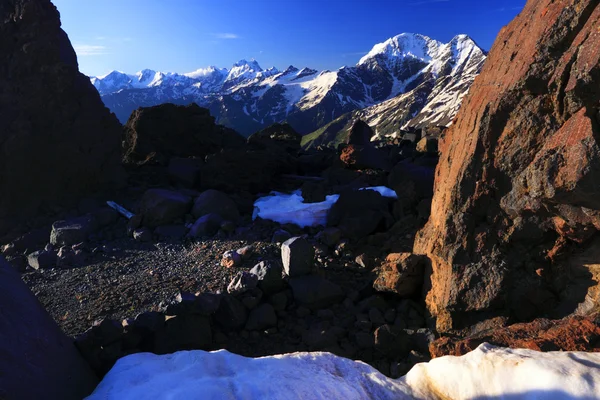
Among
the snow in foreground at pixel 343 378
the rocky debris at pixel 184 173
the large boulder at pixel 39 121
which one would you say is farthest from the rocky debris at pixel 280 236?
the large boulder at pixel 39 121

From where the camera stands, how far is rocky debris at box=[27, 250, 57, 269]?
9344 mm

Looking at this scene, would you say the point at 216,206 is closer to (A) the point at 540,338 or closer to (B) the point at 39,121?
(B) the point at 39,121

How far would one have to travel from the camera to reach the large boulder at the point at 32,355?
332 cm

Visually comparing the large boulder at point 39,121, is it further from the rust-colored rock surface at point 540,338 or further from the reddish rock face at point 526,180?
the rust-colored rock surface at point 540,338

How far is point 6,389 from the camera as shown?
10.3 feet

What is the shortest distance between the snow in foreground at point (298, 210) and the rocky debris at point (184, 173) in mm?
3410

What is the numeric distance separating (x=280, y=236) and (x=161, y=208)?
4028 millimetres

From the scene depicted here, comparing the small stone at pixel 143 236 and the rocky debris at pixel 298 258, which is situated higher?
the rocky debris at pixel 298 258

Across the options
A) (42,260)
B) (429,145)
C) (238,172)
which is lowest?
(42,260)

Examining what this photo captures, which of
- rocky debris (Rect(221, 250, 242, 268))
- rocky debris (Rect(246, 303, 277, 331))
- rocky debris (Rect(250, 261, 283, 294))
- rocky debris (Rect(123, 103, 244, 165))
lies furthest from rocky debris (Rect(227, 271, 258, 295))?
rocky debris (Rect(123, 103, 244, 165))

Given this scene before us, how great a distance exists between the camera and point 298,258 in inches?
281

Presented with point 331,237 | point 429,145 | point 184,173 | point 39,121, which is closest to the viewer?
point 331,237

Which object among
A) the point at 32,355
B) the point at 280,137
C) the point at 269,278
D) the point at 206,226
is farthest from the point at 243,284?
the point at 280,137

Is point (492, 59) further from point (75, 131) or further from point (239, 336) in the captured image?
point (75, 131)
